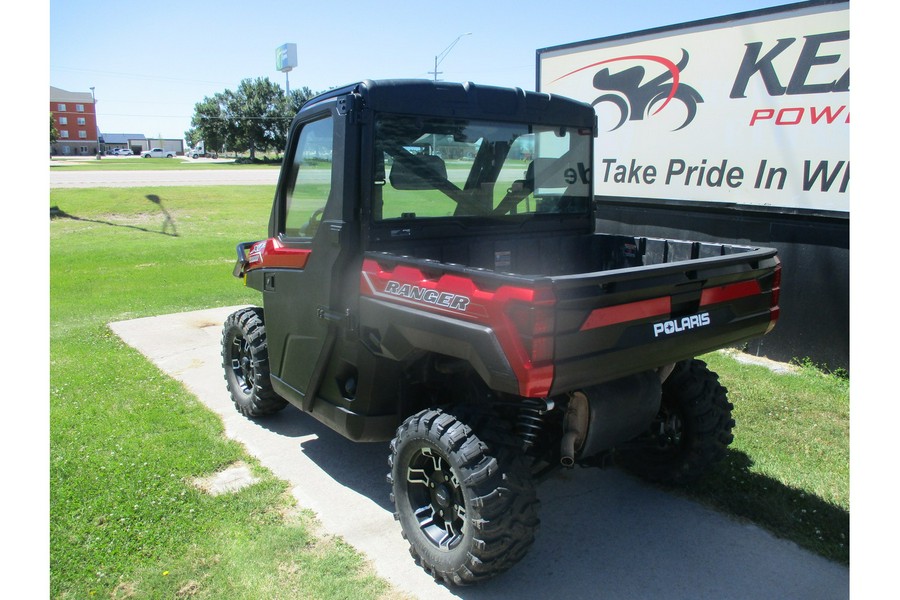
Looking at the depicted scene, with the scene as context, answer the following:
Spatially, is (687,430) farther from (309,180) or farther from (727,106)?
(727,106)

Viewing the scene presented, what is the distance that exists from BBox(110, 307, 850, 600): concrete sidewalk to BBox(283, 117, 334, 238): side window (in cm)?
153

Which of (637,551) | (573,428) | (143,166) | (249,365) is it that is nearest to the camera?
(573,428)

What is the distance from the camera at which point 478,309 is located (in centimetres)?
272

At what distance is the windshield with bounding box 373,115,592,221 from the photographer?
3574 millimetres

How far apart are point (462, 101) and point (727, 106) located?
13.6 ft

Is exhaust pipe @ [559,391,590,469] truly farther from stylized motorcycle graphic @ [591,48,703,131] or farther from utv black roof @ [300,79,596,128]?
stylized motorcycle graphic @ [591,48,703,131]

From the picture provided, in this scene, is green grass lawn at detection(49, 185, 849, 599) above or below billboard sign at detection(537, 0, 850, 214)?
below

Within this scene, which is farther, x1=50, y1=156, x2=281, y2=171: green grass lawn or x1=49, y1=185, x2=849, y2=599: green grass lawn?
x1=50, y1=156, x2=281, y2=171: green grass lawn

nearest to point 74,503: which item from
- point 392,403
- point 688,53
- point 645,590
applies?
point 392,403

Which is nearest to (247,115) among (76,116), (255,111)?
(255,111)

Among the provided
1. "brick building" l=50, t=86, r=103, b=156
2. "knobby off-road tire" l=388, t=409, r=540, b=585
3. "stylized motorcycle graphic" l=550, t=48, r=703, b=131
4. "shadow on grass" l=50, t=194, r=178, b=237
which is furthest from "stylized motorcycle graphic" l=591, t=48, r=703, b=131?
"brick building" l=50, t=86, r=103, b=156

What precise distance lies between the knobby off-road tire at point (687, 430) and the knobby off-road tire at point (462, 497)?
119 cm

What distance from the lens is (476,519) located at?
2.87m

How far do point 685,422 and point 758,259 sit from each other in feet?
3.61
